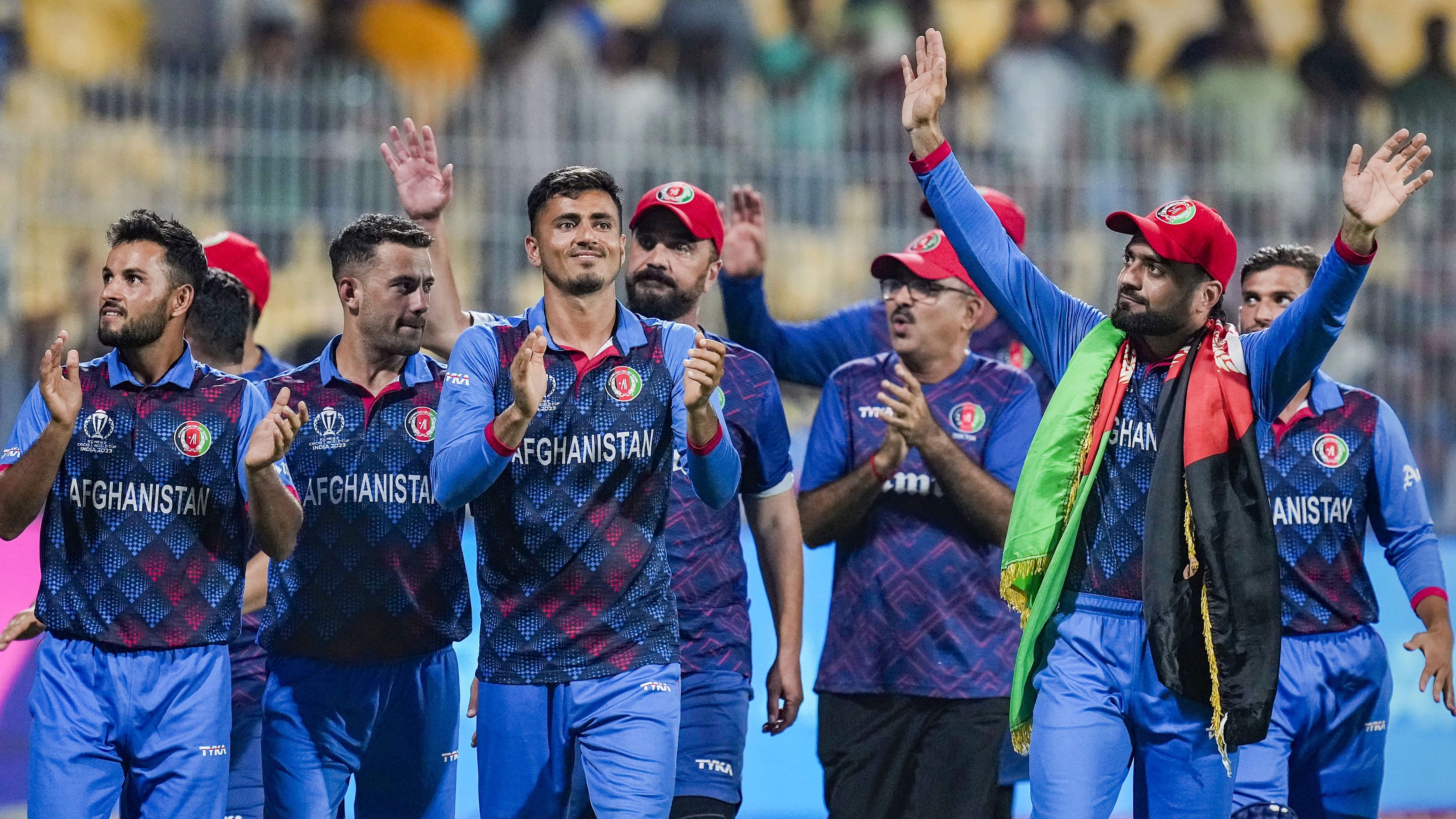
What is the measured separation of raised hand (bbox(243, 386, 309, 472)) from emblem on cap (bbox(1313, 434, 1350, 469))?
3.14 m

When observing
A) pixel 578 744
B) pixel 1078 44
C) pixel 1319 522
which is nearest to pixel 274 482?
pixel 578 744

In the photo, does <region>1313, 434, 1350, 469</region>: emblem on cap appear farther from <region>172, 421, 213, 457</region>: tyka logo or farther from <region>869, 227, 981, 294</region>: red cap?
<region>172, 421, 213, 457</region>: tyka logo

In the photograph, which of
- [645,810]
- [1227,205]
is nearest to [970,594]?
[645,810]

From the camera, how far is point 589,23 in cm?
1410

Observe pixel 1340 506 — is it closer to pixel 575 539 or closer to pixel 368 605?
pixel 575 539

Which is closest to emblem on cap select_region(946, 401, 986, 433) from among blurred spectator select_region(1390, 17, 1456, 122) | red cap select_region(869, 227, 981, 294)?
red cap select_region(869, 227, 981, 294)

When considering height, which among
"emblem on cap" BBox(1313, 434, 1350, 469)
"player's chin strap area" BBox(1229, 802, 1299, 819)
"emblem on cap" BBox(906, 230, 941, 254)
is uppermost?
"emblem on cap" BBox(906, 230, 941, 254)

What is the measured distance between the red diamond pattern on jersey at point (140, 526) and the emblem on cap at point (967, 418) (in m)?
2.24

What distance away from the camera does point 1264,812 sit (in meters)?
5.19

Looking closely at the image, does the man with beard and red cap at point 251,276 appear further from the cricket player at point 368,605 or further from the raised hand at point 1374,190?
the raised hand at point 1374,190

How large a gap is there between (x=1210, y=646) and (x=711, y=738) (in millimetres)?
1468

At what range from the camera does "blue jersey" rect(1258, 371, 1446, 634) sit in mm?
5562

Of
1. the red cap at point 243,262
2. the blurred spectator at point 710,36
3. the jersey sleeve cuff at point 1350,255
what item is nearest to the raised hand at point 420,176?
the red cap at point 243,262

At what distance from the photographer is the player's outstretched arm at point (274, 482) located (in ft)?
14.5
